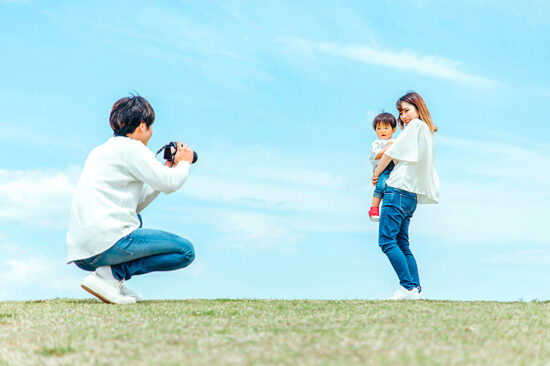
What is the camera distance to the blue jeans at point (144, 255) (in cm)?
538

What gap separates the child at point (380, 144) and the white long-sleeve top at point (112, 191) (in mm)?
2262

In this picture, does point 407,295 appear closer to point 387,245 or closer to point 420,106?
point 387,245

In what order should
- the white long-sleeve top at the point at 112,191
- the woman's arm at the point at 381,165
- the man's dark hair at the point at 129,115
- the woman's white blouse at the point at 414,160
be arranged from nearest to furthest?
the white long-sleeve top at the point at 112,191
the man's dark hair at the point at 129,115
the woman's white blouse at the point at 414,160
the woman's arm at the point at 381,165

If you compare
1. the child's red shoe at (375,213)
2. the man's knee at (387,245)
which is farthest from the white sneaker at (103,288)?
the child's red shoe at (375,213)

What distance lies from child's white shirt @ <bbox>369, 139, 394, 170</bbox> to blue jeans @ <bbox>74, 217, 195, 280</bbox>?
2.40m

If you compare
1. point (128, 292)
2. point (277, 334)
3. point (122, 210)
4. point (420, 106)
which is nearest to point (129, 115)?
point (122, 210)

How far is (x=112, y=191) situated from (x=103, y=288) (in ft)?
3.02

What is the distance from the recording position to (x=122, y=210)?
5.37 m

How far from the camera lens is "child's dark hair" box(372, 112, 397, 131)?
6863 mm

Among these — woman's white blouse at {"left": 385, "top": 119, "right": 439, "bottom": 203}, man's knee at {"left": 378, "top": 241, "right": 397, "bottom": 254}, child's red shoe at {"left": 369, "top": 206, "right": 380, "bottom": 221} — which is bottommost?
man's knee at {"left": 378, "top": 241, "right": 397, "bottom": 254}

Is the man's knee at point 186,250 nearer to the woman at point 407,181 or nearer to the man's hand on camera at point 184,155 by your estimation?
the man's hand on camera at point 184,155

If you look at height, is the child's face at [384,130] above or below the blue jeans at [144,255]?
above

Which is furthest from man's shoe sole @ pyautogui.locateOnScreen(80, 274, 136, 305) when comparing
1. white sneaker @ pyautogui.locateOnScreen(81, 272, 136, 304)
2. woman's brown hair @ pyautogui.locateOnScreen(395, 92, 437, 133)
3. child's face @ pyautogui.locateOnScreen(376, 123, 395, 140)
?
woman's brown hair @ pyautogui.locateOnScreen(395, 92, 437, 133)

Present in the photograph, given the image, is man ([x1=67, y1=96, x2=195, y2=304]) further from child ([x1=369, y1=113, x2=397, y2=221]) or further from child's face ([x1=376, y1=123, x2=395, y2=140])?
child's face ([x1=376, y1=123, x2=395, y2=140])
